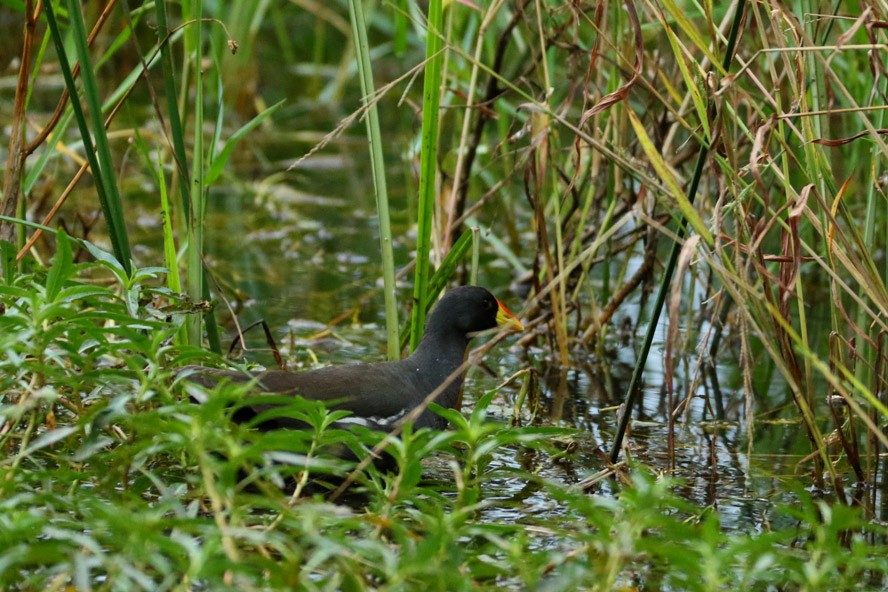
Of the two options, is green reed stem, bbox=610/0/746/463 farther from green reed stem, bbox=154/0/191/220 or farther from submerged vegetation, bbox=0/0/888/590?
green reed stem, bbox=154/0/191/220

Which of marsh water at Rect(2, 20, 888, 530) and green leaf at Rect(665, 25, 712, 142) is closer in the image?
green leaf at Rect(665, 25, 712, 142)

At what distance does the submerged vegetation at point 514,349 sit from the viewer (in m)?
2.08

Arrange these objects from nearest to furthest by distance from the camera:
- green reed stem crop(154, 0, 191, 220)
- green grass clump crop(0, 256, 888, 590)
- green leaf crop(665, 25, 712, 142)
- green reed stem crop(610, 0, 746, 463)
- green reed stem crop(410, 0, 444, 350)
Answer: green grass clump crop(0, 256, 888, 590)
green reed stem crop(610, 0, 746, 463)
green leaf crop(665, 25, 712, 142)
green reed stem crop(154, 0, 191, 220)
green reed stem crop(410, 0, 444, 350)

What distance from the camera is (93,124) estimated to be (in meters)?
2.89

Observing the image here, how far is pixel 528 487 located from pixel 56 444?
1136mm

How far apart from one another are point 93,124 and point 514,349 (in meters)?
1.95

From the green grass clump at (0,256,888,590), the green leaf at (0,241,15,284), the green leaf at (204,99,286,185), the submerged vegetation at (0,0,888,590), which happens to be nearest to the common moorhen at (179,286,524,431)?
the submerged vegetation at (0,0,888,590)

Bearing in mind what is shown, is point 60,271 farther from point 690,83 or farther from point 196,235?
point 690,83

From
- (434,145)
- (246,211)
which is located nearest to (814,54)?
(434,145)

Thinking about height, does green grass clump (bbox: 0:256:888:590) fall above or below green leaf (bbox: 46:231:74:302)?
below

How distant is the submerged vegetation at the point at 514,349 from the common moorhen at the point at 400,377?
9cm

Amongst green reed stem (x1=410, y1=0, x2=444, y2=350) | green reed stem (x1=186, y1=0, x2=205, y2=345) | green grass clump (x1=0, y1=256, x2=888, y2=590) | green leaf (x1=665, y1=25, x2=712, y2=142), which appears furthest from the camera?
green reed stem (x1=410, y1=0, x2=444, y2=350)

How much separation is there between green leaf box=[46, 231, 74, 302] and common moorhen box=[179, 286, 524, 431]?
1.11ft

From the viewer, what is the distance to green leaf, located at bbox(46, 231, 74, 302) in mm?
2537
